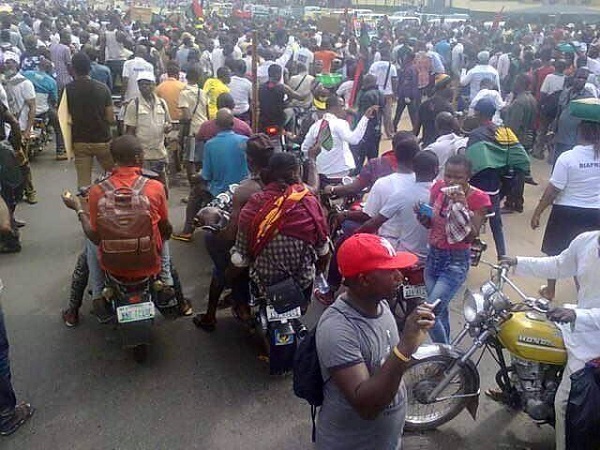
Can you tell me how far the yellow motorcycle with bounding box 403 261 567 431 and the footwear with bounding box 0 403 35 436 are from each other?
8.26 ft

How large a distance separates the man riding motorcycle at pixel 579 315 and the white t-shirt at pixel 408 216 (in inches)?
41.4

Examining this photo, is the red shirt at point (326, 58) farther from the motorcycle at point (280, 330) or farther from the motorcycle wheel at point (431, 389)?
the motorcycle wheel at point (431, 389)

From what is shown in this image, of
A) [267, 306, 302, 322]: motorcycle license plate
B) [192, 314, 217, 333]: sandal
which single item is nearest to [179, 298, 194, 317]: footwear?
[192, 314, 217, 333]: sandal

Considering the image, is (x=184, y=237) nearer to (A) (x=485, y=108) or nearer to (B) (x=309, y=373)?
(A) (x=485, y=108)

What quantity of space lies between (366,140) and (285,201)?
4683 mm

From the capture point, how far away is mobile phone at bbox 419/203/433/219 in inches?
167

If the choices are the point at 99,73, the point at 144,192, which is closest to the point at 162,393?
the point at 144,192

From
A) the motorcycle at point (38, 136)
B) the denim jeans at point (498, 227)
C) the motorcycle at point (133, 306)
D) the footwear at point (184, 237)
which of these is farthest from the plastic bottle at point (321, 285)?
the motorcycle at point (38, 136)

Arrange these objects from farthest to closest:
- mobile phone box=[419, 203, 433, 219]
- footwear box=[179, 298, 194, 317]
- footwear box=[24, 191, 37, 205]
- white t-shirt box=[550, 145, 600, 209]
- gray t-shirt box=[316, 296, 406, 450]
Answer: footwear box=[24, 191, 37, 205] → footwear box=[179, 298, 194, 317] → white t-shirt box=[550, 145, 600, 209] → mobile phone box=[419, 203, 433, 219] → gray t-shirt box=[316, 296, 406, 450]

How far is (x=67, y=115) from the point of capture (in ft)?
21.6

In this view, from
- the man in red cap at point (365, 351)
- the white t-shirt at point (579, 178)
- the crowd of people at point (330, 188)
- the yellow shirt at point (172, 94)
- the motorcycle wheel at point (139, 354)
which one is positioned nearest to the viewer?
the man in red cap at point (365, 351)

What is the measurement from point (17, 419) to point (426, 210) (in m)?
3.11

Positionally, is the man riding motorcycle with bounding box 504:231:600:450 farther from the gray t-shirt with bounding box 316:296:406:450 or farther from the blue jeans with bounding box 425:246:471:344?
the gray t-shirt with bounding box 316:296:406:450

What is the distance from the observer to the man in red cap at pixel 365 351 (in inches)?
85.3
